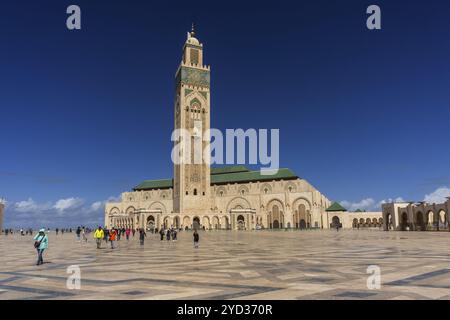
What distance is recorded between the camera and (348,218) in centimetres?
7594

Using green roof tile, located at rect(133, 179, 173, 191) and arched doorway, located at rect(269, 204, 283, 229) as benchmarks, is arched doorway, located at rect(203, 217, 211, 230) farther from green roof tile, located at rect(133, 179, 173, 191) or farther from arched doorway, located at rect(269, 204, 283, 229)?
green roof tile, located at rect(133, 179, 173, 191)

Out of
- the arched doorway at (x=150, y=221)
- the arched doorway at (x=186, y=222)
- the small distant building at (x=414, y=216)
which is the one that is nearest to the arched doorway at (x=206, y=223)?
the arched doorway at (x=186, y=222)

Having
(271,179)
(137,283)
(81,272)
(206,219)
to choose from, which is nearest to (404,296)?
(137,283)

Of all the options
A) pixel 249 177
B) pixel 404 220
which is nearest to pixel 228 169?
pixel 249 177

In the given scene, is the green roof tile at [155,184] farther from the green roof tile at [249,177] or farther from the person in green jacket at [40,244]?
the person in green jacket at [40,244]

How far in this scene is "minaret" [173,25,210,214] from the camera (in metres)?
75.8

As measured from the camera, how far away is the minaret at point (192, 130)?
75.8 metres

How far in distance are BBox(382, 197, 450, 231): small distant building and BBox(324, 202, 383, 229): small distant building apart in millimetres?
20407

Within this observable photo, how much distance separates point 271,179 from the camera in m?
79.9

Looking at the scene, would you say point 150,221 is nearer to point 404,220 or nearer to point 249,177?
point 249,177

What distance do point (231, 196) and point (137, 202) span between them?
24417mm

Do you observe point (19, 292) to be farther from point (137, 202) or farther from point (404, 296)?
point (137, 202)

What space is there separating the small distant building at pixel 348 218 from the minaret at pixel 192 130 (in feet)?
83.1

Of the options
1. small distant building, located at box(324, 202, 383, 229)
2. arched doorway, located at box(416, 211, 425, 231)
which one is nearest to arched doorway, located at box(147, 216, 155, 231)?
small distant building, located at box(324, 202, 383, 229)
